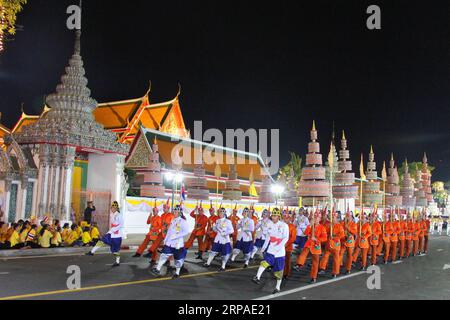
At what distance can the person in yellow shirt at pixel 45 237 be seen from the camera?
15875 mm

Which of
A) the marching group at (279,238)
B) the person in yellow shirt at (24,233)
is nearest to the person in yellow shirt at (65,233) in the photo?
the person in yellow shirt at (24,233)

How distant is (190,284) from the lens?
9.90 meters

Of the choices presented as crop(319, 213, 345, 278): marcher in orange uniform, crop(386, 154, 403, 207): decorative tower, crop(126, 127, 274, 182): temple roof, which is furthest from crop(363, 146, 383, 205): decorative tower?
crop(126, 127, 274, 182): temple roof

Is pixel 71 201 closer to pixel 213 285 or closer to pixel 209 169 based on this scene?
pixel 213 285

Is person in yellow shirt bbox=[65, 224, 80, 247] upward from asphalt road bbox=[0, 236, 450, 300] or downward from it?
upward

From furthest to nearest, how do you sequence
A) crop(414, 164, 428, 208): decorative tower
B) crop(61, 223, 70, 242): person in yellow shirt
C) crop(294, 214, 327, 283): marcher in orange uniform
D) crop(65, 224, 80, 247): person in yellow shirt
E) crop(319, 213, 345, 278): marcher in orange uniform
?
crop(414, 164, 428, 208): decorative tower → crop(61, 223, 70, 242): person in yellow shirt → crop(65, 224, 80, 247): person in yellow shirt → crop(319, 213, 345, 278): marcher in orange uniform → crop(294, 214, 327, 283): marcher in orange uniform

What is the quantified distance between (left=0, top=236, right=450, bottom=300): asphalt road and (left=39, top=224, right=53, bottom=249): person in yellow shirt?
2202 millimetres

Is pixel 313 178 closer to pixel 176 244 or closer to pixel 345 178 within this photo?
pixel 345 178

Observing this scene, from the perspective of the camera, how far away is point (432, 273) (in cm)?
1291

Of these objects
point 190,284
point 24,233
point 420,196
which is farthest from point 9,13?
point 420,196

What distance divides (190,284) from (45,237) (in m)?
8.14

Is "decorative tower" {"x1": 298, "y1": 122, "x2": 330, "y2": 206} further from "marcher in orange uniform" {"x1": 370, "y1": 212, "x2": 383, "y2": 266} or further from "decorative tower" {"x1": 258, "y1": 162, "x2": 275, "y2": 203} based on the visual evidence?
"decorative tower" {"x1": 258, "y1": 162, "x2": 275, "y2": 203}

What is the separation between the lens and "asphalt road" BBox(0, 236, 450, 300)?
8.55 meters

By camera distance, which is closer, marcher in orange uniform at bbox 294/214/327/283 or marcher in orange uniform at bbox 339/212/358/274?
marcher in orange uniform at bbox 294/214/327/283
